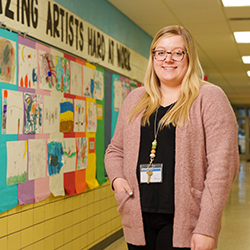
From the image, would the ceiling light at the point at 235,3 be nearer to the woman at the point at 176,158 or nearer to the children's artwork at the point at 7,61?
the children's artwork at the point at 7,61

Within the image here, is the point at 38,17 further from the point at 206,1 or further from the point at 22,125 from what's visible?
the point at 206,1

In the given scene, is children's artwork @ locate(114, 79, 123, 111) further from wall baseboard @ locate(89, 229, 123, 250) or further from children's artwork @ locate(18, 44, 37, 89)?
children's artwork @ locate(18, 44, 37, 89)

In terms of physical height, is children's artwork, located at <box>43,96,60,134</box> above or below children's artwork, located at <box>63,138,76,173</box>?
above

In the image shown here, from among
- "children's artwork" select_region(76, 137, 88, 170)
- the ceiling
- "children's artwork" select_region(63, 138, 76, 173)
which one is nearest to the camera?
"children's artwork" select_region(63, 138, 76, 173)

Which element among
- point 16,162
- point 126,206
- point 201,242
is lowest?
point 201,242

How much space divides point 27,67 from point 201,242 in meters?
2.06

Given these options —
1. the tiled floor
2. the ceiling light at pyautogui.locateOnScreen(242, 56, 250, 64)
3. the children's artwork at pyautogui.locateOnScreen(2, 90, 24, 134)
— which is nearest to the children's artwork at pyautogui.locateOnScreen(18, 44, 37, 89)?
the children's artwork at pyautogui.locateOnScreen(2, 90, 24, 134)

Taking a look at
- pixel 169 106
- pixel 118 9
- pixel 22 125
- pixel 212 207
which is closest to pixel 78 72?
pixel 22 125

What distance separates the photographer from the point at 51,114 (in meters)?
3.28

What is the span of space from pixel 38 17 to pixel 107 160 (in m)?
1.85

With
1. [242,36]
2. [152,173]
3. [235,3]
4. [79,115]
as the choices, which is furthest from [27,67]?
[242,36]

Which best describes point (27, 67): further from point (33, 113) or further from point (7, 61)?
point (33, 113)

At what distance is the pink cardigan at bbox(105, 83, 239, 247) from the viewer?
1.39m

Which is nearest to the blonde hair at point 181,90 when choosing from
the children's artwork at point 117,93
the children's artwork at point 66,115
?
the children's artwork at point 66,115
